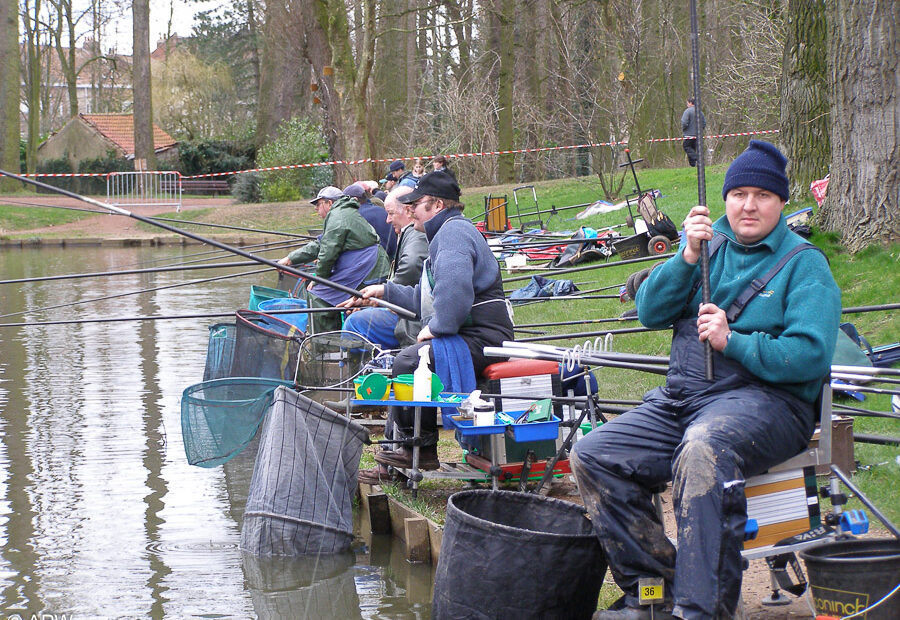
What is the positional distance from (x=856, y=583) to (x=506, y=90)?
77.8ft

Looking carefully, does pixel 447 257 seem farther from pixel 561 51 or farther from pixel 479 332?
pixel 561 51

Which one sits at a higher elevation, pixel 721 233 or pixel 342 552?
pixel 721 233

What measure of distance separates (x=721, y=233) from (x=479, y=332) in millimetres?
2030

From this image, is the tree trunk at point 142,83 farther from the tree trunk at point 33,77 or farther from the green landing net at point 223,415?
the green landing net at point 223,415

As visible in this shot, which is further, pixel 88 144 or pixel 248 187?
pixel 88 144

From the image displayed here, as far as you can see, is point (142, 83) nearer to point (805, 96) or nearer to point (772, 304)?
point (805, 96)

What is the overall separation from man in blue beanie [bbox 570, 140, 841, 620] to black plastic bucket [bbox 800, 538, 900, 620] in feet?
0.94

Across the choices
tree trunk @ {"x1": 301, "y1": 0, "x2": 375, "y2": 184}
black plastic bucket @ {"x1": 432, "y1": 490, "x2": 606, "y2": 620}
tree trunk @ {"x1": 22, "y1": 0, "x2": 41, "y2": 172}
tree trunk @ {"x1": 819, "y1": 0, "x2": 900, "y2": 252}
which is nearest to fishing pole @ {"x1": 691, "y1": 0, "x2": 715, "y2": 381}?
black plastic bucket @ {"x1": 432, "y1": 490, "x2": 606, "y2": 620}

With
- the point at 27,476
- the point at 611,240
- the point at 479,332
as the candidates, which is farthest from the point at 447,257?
the point at 611,240

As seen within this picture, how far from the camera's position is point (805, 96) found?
35.3 feet

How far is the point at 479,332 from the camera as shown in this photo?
5488 mm

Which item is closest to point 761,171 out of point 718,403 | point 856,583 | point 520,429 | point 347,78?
point 718,403

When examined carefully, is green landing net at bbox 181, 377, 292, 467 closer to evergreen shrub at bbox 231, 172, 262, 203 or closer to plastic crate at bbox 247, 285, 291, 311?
plastic crate at bbox 247, 285, 291, 311

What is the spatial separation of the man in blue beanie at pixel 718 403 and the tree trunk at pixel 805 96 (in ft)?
25.3
